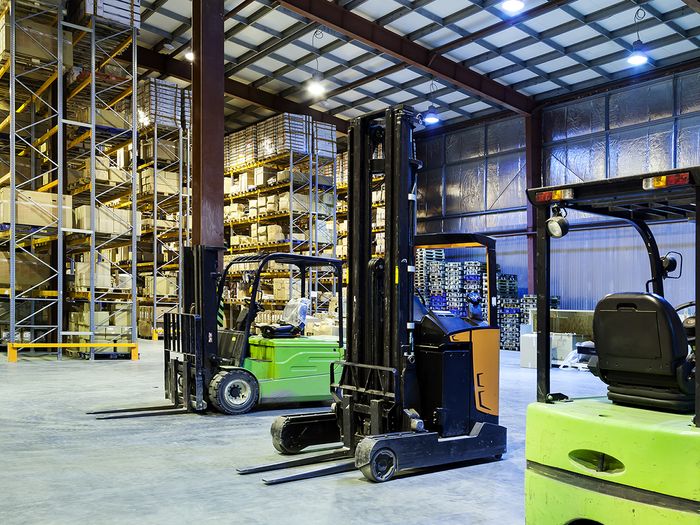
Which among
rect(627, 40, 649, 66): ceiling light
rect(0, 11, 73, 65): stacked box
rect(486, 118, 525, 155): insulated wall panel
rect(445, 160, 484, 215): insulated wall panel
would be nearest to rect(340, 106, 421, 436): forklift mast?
rect(627, 40, 649, 66): ceiling light

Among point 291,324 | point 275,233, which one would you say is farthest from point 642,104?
point 291,324

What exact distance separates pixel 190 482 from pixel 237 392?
9.86 ft

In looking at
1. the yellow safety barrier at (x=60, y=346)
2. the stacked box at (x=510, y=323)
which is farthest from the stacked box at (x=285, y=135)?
the yellow safety barrier at (x=60, y=346)

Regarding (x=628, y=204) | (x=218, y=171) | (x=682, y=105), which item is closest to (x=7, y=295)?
(x=218, y=171)

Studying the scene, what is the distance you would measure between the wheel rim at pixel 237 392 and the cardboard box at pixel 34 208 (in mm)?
7880

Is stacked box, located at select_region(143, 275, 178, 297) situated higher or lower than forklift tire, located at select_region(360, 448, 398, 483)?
higher

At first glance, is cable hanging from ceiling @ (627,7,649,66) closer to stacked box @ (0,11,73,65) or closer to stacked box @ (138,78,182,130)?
stacked box @ (138,78,182,130)

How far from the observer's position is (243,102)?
73.4 feet

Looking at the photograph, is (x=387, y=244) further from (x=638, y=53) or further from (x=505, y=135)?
(x=505, y=135)

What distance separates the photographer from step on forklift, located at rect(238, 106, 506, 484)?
17.3 feet

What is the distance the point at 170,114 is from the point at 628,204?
16.7m

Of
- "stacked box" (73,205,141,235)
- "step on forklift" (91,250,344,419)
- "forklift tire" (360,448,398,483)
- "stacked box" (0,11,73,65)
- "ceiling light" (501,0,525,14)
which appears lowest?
"forklift tire" (360,448,398,483)

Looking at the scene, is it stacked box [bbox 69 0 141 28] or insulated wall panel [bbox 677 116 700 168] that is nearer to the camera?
stacked box [bbox 69 0 141 28]

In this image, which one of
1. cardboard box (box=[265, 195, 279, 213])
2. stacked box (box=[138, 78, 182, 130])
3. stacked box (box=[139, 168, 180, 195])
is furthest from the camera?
cardboard box (box=[265, 195, 279, 213])
